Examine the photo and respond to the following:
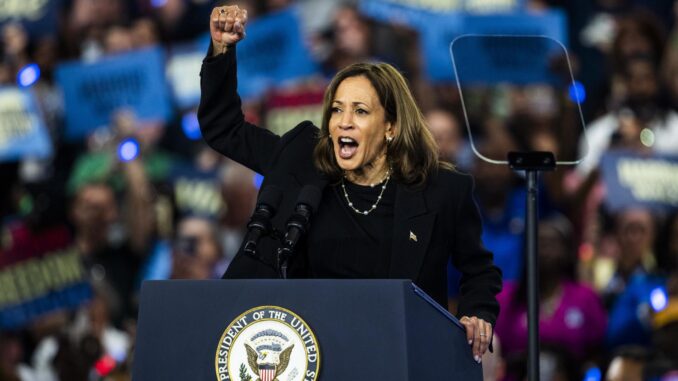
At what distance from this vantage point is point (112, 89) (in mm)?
7586

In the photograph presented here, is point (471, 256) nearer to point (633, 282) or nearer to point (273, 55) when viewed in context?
point (633, 282)

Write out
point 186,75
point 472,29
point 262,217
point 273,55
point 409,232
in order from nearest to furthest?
point 262,217
point 409,232
point 472,29
point 273,55
point 186,75

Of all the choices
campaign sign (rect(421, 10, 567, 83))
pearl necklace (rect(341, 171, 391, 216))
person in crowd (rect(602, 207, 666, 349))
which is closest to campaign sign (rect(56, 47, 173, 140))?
campaign sign (rect(421, 10, 567, 83))

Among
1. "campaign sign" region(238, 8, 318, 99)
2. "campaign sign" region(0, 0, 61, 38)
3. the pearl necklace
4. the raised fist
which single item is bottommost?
the pearl necklace

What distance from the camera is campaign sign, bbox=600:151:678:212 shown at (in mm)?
6012

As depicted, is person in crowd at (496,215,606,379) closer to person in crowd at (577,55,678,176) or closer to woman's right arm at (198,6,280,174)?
person in crowd at (577,55,678,176)

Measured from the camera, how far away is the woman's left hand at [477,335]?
2.94 metres

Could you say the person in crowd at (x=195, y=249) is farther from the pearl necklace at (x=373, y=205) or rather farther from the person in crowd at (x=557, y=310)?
the pearl necklace at (x=373, y=205)

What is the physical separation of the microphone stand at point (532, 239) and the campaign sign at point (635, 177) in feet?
9.11

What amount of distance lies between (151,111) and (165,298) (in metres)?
4.91

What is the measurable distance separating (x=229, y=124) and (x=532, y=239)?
809 millimetres

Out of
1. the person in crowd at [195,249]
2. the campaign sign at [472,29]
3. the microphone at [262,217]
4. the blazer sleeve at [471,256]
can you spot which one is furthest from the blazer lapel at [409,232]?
the person in crowd at [195,249]

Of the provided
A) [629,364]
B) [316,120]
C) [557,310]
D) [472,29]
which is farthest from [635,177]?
[316,120]

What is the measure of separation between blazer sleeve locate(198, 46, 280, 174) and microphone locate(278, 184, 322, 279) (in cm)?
25
